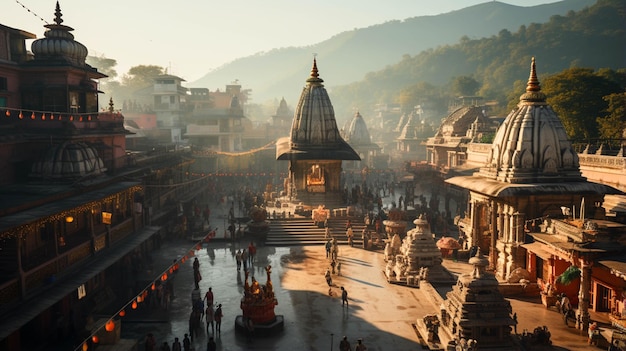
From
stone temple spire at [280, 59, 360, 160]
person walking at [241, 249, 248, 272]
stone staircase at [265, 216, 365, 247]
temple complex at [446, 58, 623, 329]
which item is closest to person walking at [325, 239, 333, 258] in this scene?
stone staircase at [265, 216, 365, 247]

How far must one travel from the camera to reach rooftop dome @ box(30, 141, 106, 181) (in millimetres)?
21703

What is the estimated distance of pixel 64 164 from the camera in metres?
21.9

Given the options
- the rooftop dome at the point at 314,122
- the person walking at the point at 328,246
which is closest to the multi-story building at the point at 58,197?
the person walking at the point at 328,246

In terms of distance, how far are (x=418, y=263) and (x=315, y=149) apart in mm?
16882

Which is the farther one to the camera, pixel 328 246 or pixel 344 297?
pixel 328 246

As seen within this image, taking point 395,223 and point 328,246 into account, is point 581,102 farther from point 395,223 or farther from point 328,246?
point 328,246

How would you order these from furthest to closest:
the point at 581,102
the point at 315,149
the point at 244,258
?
the point at 581,102 < the point at 315,149 < the point at 244,258

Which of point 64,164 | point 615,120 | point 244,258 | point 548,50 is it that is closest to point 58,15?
point 64,164

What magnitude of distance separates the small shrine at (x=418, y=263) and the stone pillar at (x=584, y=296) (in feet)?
21.6

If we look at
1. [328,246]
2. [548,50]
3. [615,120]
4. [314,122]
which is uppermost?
[548,50]

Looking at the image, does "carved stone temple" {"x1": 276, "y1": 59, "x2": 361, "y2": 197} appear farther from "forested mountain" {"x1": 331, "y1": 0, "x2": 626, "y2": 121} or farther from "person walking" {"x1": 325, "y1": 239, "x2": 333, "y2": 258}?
"forested mountain" {"x1": 331, "y1": 0, "x2": 626, "y2": 121}

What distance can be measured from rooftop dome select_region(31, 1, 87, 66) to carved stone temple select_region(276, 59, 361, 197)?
17.1m

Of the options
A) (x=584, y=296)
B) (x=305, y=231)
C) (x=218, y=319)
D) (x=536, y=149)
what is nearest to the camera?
(x=584, y=296)

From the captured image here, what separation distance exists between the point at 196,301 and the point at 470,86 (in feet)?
358
